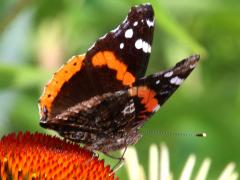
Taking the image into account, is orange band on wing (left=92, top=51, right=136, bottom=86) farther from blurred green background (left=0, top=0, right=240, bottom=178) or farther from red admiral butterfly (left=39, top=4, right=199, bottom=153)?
blurred green background (left=0, top=0, right=240, bottom=178)

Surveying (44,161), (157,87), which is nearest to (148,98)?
(157,87)

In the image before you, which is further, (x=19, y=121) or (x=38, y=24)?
(x=19, y=121)

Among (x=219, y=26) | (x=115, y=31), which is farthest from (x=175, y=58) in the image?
(x=115, y=31)

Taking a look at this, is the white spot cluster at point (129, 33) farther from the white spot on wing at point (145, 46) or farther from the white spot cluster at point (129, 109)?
the white spot cluster at point (129, 109)

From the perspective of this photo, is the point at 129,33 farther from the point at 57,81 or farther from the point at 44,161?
the point at 44,161

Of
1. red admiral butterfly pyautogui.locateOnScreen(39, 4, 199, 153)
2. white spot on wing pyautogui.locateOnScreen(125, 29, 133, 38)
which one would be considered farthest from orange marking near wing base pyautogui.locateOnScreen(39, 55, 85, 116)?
white spot on wing pyautogui.locateOnScreen(125, 29, 133, 38)

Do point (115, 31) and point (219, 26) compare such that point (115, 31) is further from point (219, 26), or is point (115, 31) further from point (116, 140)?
point (219, 26)

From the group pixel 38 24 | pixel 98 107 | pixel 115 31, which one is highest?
pixel 38 24
